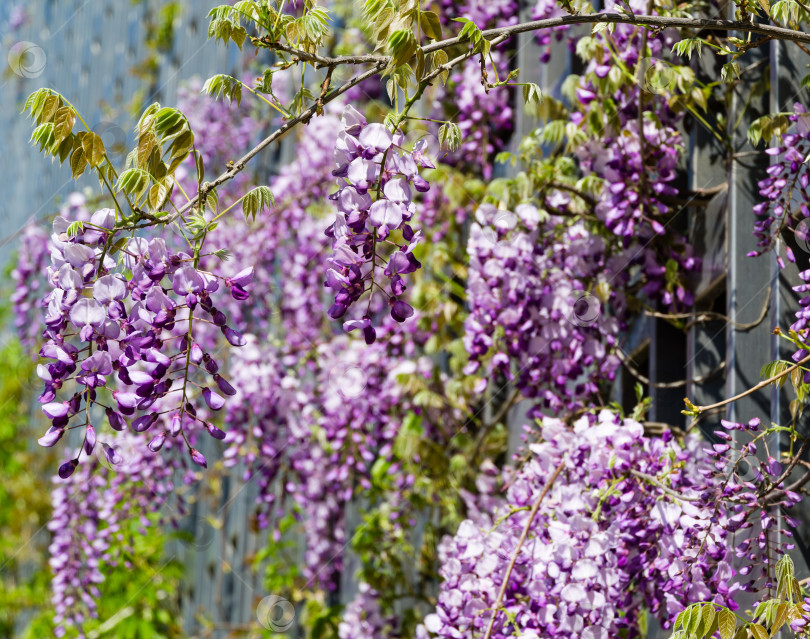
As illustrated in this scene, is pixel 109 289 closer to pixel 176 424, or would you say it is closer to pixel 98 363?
pixel 98 363

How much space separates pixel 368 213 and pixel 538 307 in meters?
1.31

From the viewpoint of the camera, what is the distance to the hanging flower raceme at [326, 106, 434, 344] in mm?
1653

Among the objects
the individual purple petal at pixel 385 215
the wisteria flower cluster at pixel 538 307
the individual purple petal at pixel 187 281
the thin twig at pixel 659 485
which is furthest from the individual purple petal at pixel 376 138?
the wisteria flower cluster at pixel 538 307

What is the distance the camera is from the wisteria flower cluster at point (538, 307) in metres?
2.85

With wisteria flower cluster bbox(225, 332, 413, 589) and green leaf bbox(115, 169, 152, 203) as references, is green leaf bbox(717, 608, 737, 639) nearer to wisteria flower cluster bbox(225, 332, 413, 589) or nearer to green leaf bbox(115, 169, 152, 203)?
green leaf bbox(115, 169, 152, 203)

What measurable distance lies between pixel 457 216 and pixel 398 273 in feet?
9.22

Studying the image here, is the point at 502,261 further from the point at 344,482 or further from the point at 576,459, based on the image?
the point at 344,482

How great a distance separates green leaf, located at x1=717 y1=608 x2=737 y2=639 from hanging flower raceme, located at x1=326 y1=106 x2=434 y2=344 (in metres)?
0.72

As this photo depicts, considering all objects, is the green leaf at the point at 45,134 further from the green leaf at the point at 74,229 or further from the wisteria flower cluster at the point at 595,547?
the wisteria flower cluster at the point at 595,547

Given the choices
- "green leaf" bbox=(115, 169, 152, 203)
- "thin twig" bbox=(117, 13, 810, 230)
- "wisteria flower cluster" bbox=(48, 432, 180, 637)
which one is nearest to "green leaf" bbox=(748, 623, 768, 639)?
"thin twig" bbox=(117, 13, 810, 230)

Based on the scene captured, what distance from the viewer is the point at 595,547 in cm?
220

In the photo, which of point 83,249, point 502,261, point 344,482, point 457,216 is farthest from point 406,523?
point 83,249

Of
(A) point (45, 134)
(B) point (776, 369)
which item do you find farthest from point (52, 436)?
(B) point (776, 369)

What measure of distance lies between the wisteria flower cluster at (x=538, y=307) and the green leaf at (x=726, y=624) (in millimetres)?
1235
